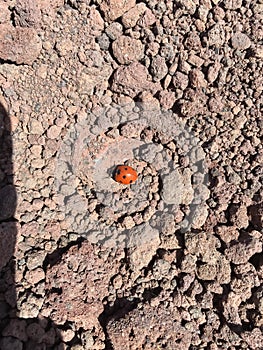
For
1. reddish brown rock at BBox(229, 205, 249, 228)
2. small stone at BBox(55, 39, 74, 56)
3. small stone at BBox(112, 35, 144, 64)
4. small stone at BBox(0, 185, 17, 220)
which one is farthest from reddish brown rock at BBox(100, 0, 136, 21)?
reddish brown rock at BBox(229, 205, 249, 228)

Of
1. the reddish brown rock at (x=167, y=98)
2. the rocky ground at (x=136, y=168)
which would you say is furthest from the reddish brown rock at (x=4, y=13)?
the reddish brown rock at (x=167, y=98)

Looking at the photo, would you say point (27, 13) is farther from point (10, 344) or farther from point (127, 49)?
point (10, 344)

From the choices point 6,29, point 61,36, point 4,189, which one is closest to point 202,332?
point 4,189

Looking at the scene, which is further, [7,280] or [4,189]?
[4,189]

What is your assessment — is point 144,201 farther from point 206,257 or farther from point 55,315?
point 55,315

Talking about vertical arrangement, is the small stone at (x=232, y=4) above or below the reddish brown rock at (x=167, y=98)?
above

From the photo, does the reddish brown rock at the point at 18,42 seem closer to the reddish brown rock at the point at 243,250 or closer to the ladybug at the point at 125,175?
the ladybug at the point at 125,175

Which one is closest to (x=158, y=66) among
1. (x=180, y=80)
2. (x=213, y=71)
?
(x=180, y=80)
